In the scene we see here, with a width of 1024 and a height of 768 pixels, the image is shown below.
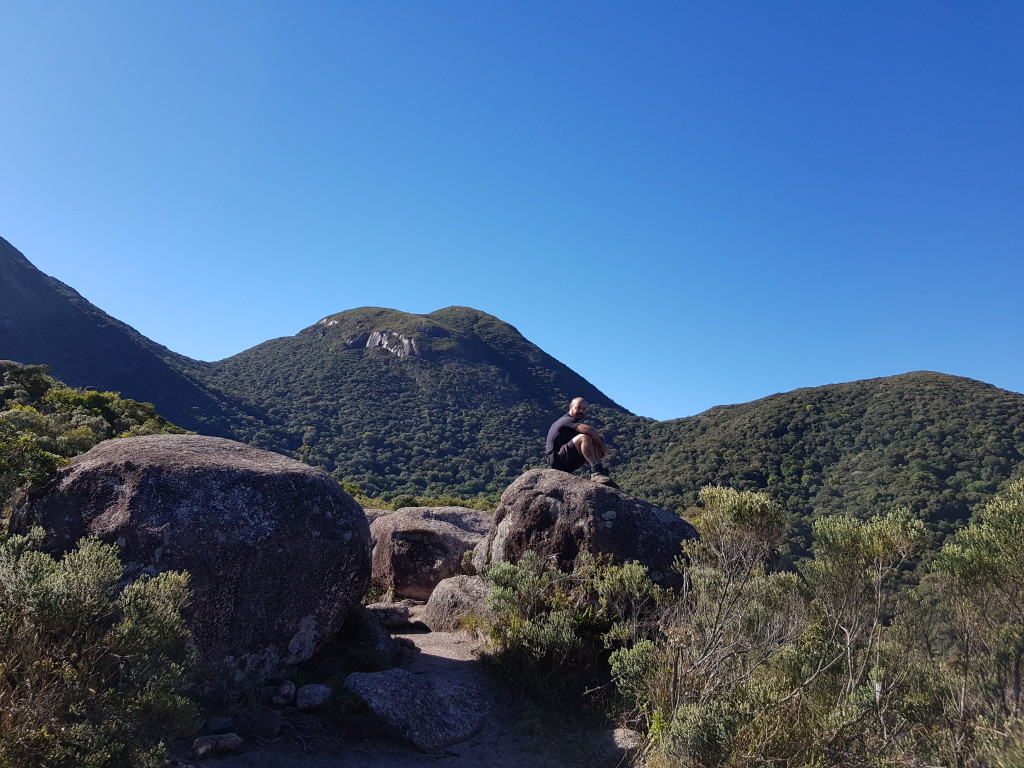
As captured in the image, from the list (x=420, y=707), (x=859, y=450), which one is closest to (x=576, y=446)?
(x=420, y=707)

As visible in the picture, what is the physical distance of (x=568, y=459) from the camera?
31.4 ft

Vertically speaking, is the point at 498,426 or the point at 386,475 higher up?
the point at 498,426

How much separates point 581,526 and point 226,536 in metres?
4.53

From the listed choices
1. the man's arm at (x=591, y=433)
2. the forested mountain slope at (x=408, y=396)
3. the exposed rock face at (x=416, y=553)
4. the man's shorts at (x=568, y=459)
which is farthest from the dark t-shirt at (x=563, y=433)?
the forested mountain slope at (x=408, y=396)

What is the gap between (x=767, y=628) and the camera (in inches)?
245

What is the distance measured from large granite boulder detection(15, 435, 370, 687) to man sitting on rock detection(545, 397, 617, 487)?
3.80 meters

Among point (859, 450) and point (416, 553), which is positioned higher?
point (859, 450)

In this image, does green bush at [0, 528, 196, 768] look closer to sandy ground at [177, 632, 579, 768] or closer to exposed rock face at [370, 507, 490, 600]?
sandy ground at [177, 632, 579, 768]

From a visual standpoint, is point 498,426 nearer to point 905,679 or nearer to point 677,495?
point 677,495

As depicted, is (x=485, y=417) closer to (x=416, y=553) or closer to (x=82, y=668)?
(x=416, y=553)

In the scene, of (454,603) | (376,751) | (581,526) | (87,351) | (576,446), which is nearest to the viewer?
(376,751)

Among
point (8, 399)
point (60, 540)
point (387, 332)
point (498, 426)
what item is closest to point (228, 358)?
point (387, 332)

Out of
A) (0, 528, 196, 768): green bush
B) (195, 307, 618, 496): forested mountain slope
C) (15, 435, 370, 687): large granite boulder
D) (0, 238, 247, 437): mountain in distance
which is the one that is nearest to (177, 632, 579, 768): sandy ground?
(0, 528, 196, 768): green bush

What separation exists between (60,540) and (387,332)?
223 ft
